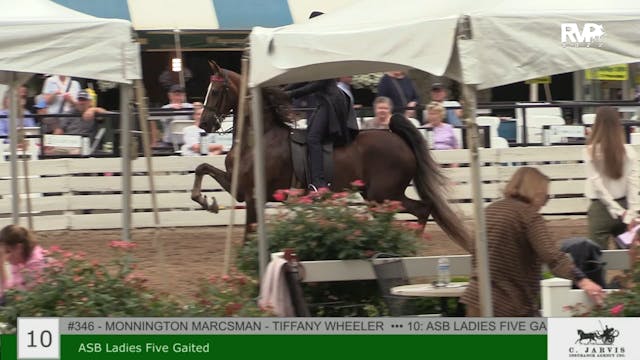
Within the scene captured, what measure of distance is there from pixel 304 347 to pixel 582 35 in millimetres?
2459

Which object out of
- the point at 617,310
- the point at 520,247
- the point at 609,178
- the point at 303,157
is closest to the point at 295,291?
the point at 520,247

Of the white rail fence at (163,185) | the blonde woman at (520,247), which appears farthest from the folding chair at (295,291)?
the white rail fence at (163,185)

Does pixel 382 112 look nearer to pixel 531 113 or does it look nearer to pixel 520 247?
pixel 531 113

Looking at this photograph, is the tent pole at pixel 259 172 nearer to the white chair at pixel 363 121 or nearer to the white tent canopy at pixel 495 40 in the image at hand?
the white tent canopy at pixel 495 40

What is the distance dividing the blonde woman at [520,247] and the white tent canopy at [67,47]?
326cm

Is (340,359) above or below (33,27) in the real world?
below

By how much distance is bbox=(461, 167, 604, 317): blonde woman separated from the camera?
23.3 feet

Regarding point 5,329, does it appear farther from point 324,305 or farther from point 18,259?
point 324,305

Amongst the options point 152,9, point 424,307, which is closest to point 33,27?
point 424,307

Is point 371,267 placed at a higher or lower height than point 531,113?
lower

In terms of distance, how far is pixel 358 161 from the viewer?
494 inches

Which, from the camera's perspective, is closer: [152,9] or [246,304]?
[246,304]

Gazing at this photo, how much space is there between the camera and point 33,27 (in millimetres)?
9320

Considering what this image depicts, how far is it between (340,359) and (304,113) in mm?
9095
